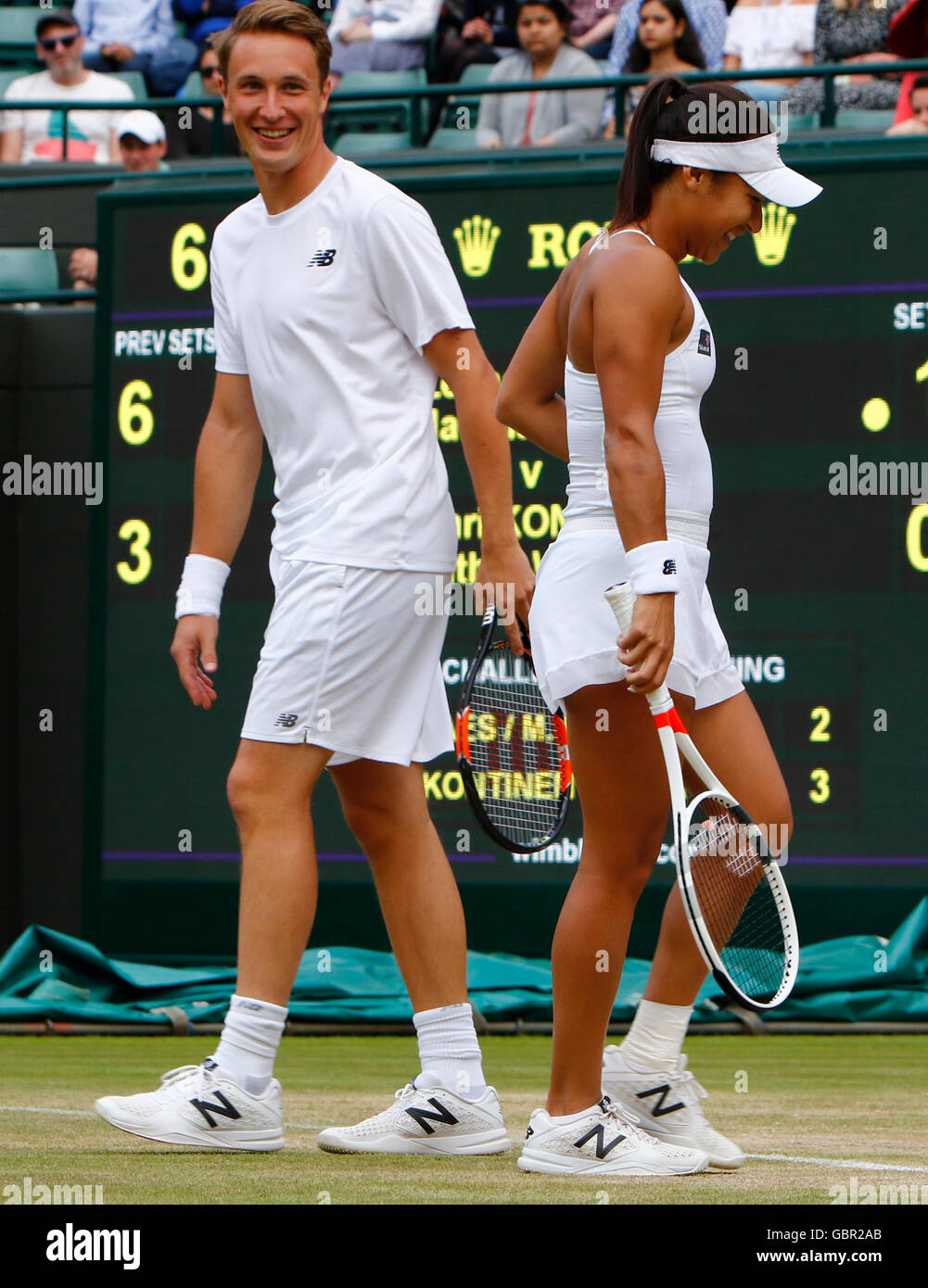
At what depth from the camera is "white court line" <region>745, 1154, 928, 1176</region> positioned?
3533mm

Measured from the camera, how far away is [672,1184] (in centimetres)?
334

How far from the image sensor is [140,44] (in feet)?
38.0

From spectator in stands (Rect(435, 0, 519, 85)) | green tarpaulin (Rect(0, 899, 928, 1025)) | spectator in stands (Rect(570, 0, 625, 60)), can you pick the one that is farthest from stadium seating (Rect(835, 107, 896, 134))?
green tarpaulin (Rect(0, 899, 928, 1025))

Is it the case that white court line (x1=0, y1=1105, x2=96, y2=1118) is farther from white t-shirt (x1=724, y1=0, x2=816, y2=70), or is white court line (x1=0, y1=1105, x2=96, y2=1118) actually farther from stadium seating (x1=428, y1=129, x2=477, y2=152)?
white t-shirt (x1=724, y1=0, x2=816, y2=70)

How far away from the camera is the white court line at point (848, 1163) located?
3533 millimetres

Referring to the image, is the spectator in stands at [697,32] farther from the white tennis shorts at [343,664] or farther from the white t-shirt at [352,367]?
the white tennis shorts at [343,664]

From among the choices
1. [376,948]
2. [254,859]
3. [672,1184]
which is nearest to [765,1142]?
[672,1184]

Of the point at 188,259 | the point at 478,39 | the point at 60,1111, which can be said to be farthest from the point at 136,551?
the point at 478,39

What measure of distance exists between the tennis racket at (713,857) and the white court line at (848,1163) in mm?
364

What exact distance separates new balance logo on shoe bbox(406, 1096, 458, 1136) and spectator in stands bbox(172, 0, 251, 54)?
854 cm

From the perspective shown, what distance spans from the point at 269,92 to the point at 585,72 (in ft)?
19.0

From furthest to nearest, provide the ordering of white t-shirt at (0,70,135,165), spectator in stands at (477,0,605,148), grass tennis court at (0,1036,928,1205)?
white t-shirt at (0,70,135,165) < spectator in stands at (477,0,605,148) < grass tennis court at (0,1036,928,1205)

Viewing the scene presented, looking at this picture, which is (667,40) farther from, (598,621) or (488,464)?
(598,621)

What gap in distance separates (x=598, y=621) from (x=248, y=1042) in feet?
3.12
